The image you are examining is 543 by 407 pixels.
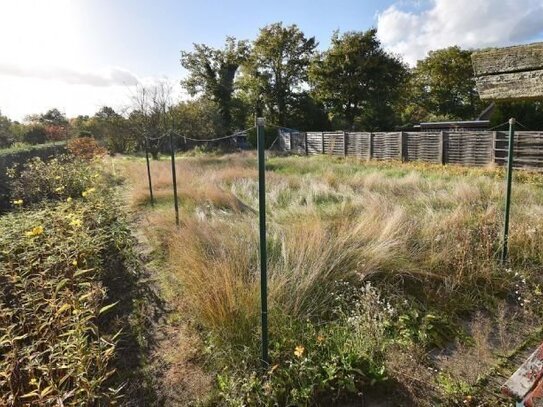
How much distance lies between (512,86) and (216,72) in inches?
1170

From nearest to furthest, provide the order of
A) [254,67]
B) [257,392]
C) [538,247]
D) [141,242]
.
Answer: [257,392]
[538,247]
[141,242]
[254,67]

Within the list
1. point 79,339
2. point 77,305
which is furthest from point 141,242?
point 79,339

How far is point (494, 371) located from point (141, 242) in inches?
156

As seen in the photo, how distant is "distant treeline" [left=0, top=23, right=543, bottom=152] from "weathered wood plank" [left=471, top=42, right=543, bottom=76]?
20.1 meters

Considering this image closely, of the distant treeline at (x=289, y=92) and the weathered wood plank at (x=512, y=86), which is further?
the distant treeline at (x=289, y=92)

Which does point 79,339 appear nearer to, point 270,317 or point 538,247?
point 270,317

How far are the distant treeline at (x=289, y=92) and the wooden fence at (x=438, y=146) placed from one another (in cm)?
575

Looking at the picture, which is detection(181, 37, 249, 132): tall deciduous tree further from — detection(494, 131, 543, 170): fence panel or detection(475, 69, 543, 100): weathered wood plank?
detection(475, 69, 543, 100): weathered wood plank

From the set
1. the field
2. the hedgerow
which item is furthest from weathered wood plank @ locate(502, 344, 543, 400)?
the hedgerow

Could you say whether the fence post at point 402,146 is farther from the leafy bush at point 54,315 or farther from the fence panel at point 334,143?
the leafy bush at point 54,315

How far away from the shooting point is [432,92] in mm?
31438

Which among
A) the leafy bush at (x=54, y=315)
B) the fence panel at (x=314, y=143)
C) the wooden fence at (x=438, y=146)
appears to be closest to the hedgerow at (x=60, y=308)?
the leafy bush at (x=54, y=315)

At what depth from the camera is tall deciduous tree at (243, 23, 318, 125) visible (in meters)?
25.8

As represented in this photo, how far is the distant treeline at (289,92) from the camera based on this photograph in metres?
22.6
